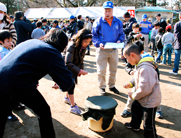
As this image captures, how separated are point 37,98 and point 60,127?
1197 mm

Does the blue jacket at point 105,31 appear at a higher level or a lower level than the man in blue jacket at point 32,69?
higher

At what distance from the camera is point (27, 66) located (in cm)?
170

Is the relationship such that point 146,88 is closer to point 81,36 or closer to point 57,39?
point 57,39

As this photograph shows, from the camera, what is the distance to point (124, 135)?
263cm

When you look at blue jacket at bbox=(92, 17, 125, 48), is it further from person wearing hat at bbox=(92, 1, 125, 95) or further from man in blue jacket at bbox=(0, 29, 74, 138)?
man in blue jacket at bbox=(0, 29, 74, 138)

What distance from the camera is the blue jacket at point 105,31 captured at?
382cm

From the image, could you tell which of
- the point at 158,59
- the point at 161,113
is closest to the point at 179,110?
the point at 161,113

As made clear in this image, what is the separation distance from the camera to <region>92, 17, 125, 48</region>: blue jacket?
3818 millimetres

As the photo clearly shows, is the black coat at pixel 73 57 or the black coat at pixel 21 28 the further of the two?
the black coat at pixel 21 28

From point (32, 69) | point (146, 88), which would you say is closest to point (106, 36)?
point (146, 88)

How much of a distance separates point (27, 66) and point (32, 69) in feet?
0.20

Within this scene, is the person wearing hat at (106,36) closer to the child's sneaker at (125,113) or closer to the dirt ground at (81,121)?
the dirt ground at (81,121)

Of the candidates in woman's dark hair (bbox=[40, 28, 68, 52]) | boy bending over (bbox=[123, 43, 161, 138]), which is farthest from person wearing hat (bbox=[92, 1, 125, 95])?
woman's dark hair (bbox=[40, 28, 68, 52])

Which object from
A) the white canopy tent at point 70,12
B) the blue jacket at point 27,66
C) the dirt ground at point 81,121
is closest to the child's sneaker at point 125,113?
the dirt ground at point 81,121
